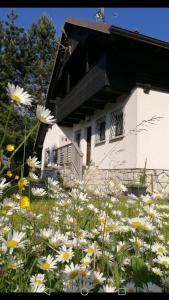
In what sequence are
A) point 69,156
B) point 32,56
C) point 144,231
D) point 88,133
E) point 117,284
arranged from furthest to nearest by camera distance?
point 32,56 < point 88,133 < point 69,156 < point 144,231 < point 117,284

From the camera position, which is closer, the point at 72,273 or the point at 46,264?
the point at 72,273

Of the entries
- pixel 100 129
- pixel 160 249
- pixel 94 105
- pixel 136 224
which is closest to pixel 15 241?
pixel 136 224

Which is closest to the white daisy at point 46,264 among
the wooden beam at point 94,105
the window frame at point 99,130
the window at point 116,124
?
the window at point 116,124

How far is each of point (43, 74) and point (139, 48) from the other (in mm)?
20494

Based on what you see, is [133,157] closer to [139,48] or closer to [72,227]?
[139,48]

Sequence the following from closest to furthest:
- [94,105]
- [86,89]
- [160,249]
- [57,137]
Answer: [160,249]
[86,89]
[94,105]
[57,137]

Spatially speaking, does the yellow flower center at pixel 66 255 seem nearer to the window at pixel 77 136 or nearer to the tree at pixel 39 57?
the window at pixel 77 136

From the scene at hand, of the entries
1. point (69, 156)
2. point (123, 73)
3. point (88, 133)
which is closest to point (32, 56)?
point (88, 133)

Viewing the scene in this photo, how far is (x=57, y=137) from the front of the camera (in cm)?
1978

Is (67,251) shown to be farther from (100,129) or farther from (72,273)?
(100,129)

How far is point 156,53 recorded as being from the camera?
32.4 ft

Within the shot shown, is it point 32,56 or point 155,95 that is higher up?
point 32,56

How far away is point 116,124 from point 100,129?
6.10ft

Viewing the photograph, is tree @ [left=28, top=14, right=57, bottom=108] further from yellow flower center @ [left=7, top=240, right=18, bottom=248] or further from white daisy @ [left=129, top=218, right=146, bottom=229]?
yellow flower center @ [left=7, top=240, right=18, bottom=248]
